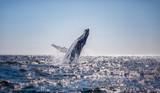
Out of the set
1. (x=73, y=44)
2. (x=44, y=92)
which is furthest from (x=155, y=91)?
(x=44, y=92)

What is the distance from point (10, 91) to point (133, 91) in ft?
23.9

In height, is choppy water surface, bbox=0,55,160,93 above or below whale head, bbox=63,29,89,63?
below

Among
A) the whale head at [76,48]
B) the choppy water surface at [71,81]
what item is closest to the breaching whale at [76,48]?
the whale head at [76,48]

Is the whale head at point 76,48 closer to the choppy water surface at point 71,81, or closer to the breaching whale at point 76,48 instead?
the breaching whale at point 76,48

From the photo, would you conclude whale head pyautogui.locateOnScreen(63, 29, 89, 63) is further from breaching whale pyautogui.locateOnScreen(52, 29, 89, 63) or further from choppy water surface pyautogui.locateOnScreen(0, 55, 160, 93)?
choppy water surface pyautogui.locateOnScreen(0, 55, 160, 93)

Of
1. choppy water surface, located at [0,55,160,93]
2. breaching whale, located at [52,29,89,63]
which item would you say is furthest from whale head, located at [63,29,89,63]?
choppy water surface, located at [0,55,160,93]

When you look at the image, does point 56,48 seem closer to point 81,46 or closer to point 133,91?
point 81,46

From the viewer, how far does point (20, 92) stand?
10016 millimetres

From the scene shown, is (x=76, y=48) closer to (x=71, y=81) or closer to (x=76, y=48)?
(x=76, y=48)

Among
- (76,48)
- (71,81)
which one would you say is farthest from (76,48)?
(71,81)

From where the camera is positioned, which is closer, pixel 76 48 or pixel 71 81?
pixel 76 48

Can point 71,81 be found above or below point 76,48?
below

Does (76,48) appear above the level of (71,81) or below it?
above

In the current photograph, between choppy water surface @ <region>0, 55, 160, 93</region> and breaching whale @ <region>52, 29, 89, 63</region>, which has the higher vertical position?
breaching whale @ <region>52, 29, 89, 63</region>
